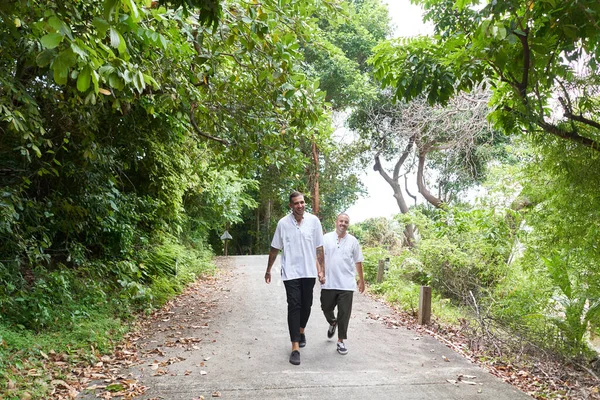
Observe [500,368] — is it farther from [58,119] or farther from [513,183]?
[58,119]

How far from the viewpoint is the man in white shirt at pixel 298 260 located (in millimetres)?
6344

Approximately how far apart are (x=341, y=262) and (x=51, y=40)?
16.5 feet

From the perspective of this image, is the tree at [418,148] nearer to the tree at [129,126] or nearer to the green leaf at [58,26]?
the tree at [129,126]

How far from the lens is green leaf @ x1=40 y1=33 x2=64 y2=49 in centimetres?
238

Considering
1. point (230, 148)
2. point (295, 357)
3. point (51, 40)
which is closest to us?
point (51, 40)

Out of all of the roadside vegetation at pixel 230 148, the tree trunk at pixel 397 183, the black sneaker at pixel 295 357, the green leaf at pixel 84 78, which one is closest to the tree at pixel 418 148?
the tree trunk at pixel 397 183

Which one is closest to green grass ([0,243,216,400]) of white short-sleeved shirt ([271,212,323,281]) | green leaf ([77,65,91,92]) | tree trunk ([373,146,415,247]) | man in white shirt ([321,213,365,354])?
white short-sleeved shirt ([271,212,323,281])

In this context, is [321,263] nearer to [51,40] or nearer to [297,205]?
[297,205]

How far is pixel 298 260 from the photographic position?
6.40 m

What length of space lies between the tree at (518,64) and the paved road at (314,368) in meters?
3.02

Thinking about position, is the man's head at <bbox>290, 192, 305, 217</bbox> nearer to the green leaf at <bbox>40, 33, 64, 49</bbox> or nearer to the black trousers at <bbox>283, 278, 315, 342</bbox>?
the black trousers at <bbox>283, 278, 315, 342</bbox>

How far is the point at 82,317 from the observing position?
724cm

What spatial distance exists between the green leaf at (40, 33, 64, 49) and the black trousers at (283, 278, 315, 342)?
14.3ft

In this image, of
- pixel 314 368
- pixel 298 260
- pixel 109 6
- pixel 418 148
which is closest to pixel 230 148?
pixel 298 260
